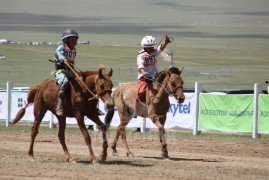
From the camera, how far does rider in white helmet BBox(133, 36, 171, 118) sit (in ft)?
60.5

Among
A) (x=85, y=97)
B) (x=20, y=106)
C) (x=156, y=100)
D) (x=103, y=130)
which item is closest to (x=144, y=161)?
(x=103, y=130)

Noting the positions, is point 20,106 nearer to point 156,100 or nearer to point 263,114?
point 263,114

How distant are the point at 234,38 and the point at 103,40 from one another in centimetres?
2106

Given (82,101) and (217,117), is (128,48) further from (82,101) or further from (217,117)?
(82,101)

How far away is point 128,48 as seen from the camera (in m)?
109

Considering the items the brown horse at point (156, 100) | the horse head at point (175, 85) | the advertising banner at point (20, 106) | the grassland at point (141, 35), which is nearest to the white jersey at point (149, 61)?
the brown horse at point (156, 100)

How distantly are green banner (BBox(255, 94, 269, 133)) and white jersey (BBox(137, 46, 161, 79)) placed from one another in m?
7.23

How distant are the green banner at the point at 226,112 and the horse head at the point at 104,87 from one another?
33.3ft

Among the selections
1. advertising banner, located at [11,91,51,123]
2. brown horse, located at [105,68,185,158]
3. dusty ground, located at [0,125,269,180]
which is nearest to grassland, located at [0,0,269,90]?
advertising banner, located at [11,91,51,123]

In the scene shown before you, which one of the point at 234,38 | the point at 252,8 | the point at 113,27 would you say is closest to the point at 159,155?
the point at 234,38

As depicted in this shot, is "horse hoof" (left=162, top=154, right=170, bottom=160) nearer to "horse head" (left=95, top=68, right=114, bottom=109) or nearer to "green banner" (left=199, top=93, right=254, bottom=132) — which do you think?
"horse head" (left=95, top=68, right=114, bottom=109)

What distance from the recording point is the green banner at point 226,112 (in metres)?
25.6

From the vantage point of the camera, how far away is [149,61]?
60.9 ft

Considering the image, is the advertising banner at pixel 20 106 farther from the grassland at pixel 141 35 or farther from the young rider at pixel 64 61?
the grassland at pixel 141 35
